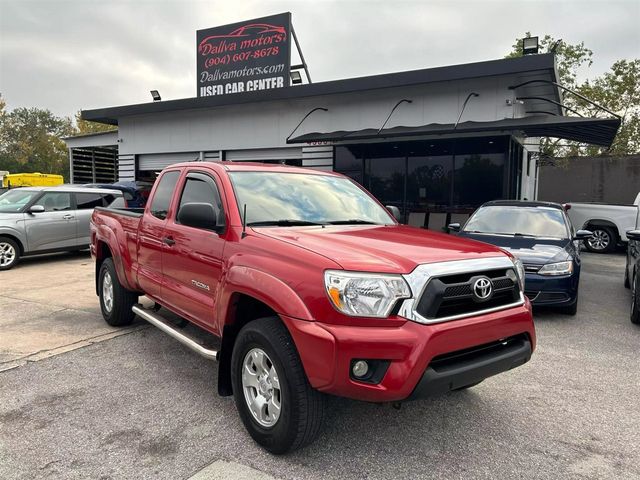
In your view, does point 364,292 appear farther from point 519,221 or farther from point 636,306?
point 519,221

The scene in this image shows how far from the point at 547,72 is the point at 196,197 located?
10.5 m

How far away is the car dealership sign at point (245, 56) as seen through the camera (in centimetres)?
1595

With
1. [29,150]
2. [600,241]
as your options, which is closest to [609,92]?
[600,241]

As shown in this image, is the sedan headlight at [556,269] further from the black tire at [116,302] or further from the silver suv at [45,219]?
the silver suv at [45,219]

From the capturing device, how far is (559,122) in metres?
9.56

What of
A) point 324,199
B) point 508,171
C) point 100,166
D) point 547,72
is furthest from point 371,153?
point 100,166

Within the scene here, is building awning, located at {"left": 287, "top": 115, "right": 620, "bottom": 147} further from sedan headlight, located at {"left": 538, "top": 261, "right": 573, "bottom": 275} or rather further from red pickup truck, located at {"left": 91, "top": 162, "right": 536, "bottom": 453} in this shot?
red pickup truck, located at {"left": 91, "top": 162, "right": 536, "bottom": 453}

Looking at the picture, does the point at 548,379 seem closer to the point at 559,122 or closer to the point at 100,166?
the point at 559,122

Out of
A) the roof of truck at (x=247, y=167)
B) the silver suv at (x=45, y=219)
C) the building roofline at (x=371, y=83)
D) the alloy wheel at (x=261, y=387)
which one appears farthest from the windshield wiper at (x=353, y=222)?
the silver suv at (x=45, y=219)

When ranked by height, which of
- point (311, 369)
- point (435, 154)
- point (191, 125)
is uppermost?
point (191, 125)

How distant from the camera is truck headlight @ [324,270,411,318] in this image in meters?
2.50

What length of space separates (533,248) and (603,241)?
913 centimetres

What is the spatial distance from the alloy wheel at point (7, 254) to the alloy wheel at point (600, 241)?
50.1ft

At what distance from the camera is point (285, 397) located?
2652 millimetres
